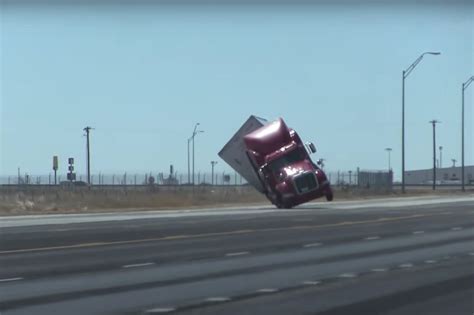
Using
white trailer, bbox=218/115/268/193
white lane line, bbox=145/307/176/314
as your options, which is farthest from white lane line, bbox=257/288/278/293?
white trailer, bbox=218/115/268/193

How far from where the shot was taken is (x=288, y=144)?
4653cm

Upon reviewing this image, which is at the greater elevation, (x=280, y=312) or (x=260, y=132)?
(x=260, y=132)

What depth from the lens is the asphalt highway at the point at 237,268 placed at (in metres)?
14.1

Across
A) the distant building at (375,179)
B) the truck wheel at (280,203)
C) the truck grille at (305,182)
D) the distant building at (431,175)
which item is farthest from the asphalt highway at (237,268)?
the distant building at (431,175)

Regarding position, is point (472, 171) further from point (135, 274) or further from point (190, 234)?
point (135, 274)

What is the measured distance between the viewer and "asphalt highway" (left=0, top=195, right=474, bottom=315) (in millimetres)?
14062

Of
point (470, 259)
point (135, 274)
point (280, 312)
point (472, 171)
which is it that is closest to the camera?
point (280, 312)

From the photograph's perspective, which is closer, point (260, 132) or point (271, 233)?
point (271, 233)

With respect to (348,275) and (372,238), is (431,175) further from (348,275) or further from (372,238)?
(348,275)

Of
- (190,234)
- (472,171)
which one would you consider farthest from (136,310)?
(472,171)

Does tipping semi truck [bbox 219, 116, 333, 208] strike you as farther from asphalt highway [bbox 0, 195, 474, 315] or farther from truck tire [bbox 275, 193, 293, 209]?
asphalt highway [bbox 0, 195, 474, 315]

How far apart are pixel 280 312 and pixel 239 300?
128 centimetres

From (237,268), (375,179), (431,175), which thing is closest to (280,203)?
(237,268)

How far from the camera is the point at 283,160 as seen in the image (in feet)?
153
